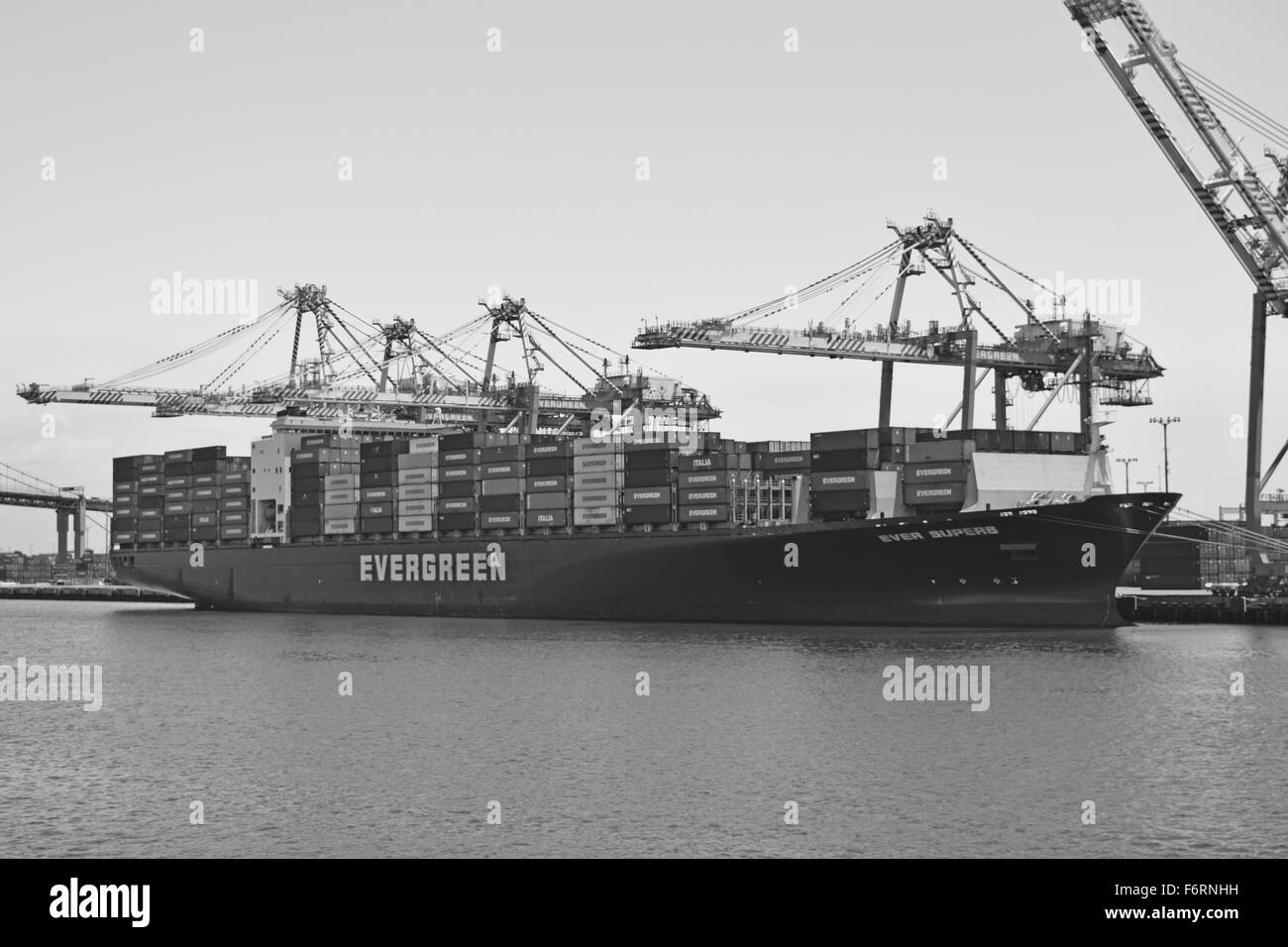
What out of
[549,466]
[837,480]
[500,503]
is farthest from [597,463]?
[837,480]

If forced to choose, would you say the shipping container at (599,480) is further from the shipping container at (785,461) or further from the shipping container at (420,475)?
the shipping container at (420,475)

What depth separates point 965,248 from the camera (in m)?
58.3

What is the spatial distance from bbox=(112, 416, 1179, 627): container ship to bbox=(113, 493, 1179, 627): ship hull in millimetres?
74

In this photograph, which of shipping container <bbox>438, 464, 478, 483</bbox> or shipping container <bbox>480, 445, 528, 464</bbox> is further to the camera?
shipping container <bbox>438, 464, 478, 483</bbox>

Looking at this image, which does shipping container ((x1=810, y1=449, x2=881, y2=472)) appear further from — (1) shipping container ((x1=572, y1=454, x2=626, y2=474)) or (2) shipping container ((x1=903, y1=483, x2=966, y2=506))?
(1) shipping container ((x1=572, y1=454, x2=626, y2=474))

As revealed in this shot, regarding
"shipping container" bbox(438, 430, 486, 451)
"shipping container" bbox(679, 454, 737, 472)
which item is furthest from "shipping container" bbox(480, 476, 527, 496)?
"shipping container" bbox(679, 454, 737, 472)

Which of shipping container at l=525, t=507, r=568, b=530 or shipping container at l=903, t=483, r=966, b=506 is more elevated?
shipping container at l=903, t=483, r=966, b=506

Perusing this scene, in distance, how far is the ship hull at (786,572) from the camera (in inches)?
1815

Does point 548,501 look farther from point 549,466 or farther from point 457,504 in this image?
point 457,504

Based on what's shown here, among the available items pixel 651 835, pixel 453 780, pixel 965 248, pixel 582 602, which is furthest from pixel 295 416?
pixel 651 835

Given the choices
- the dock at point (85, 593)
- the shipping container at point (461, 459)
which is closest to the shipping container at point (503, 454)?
the shipping container at point (461, 459)

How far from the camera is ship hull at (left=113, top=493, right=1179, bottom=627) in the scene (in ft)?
151

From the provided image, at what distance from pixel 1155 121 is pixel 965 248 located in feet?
29.1

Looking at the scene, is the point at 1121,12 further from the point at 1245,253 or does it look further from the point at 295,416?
the point at 295,416
